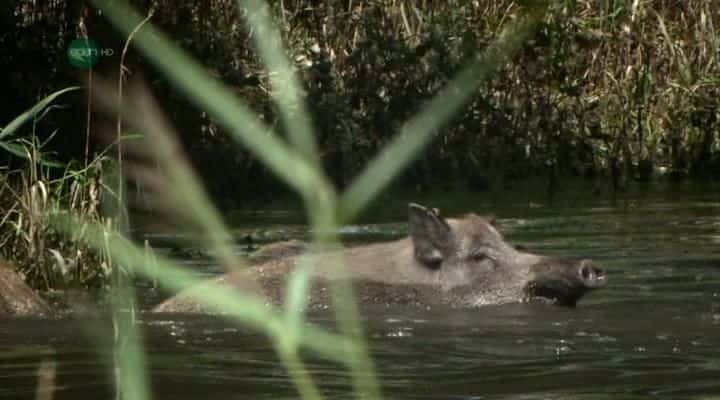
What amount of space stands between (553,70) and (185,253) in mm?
7927

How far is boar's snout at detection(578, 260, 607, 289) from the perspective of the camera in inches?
359

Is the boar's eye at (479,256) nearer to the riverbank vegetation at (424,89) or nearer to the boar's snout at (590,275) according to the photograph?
the boar's snout at (590,275)

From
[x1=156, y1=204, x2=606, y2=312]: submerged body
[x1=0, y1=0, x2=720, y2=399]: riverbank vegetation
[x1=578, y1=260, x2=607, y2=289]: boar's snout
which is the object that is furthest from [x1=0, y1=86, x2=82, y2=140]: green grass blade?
[x1=0, y1=0, x2=720, y2=399]: riverbank vegetation

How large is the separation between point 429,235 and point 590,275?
3.32 ft

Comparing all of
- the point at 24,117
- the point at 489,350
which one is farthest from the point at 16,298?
the point at 24,117

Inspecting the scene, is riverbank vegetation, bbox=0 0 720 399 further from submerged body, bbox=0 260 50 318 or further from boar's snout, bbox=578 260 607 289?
boar's snout, bbox=578 260 607 289

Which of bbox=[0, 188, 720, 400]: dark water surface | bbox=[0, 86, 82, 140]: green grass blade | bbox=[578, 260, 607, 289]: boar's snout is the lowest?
bbox=[0, 188, 720, 400]: dark water surface

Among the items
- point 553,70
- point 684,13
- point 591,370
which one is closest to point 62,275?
point 591,370

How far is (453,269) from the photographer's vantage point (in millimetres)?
9836

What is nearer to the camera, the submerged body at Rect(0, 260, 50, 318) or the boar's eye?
the submerged body at Rect(0, 260, 50, 318)

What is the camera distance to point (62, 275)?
10.4m

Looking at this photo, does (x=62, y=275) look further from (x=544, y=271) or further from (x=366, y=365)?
(x=366, y=365)

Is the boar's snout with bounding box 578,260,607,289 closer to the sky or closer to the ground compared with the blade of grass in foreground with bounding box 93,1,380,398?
closer to the ground

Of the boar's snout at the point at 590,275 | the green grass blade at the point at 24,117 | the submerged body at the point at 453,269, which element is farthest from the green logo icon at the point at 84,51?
the green grass blade at the point at 24,117
